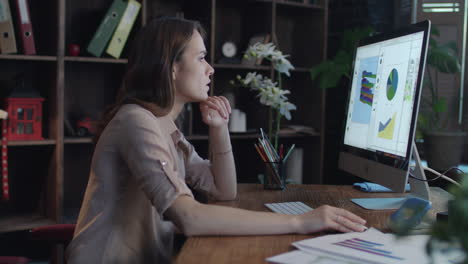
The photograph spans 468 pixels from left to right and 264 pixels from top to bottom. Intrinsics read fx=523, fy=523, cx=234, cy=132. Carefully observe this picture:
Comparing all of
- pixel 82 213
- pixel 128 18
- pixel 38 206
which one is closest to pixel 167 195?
pixel 82 213

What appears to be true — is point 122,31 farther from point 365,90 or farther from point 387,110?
point 387,110

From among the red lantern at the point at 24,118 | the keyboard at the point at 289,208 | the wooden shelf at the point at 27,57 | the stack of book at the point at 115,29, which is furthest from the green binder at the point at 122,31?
the keyboard at the point at 289,208

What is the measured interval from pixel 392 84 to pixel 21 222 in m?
2.14

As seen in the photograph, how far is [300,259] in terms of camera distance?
95cm

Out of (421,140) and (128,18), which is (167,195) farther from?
(421,140)

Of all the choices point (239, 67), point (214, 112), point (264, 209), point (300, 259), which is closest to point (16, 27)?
point (239, 67)

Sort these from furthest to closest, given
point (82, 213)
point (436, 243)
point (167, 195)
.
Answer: point (82, 213), point (167, 195), point (436, 243)

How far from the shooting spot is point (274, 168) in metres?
1.76

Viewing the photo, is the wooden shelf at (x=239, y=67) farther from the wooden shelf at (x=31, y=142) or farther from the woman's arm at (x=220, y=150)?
the woman's arm at (x=220, y=150)

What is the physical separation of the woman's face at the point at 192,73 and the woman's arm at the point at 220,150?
5.3 inches

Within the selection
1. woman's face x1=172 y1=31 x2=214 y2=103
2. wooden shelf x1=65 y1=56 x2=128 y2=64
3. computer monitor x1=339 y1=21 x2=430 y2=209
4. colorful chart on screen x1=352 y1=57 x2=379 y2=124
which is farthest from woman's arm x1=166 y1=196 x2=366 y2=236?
wooden shelf x1=65 y1=56 x2=128 y2=64

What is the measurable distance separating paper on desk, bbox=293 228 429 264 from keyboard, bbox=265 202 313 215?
0.90 feet

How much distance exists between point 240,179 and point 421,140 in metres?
1.26

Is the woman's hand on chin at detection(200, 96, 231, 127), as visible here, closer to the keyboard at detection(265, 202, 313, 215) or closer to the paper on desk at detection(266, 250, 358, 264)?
the keyboard at detection(265, 202, 313, 215)
